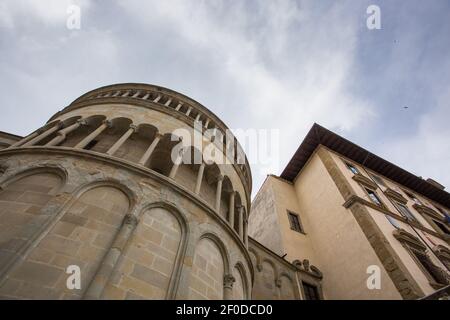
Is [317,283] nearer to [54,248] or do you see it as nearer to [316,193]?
[316,193]

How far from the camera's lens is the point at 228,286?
6.79 metres

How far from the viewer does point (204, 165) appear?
9.84m

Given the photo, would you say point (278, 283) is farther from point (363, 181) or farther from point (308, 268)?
point (363, 181)

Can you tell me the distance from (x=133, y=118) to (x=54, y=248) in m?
5.91

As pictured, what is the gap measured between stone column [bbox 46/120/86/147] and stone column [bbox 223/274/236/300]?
22.0ft

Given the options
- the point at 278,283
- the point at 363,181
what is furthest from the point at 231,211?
the point at 363,181

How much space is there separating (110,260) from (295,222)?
1458 cm

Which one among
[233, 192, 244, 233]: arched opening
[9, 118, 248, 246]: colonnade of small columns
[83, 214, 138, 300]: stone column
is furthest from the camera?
[233, 192, 244, 233]: arched opening

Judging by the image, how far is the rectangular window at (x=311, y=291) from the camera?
41.0 ft

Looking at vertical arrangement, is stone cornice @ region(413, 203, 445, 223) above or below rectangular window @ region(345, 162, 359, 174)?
below

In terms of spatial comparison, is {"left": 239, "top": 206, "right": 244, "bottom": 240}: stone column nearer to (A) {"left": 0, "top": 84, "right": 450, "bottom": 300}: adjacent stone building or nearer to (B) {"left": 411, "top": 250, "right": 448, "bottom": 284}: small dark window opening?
(A) {"left": 0, "top": 84, "right": 450, "bottom": 300}: adjacent stone building

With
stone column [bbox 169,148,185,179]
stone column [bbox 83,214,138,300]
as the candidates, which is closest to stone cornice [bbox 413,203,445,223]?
stone column [bbox 169,148,185,179]

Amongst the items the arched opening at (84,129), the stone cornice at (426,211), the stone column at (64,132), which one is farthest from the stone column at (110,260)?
the stone cornice at (426,211)

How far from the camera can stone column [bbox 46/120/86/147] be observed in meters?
8.07
